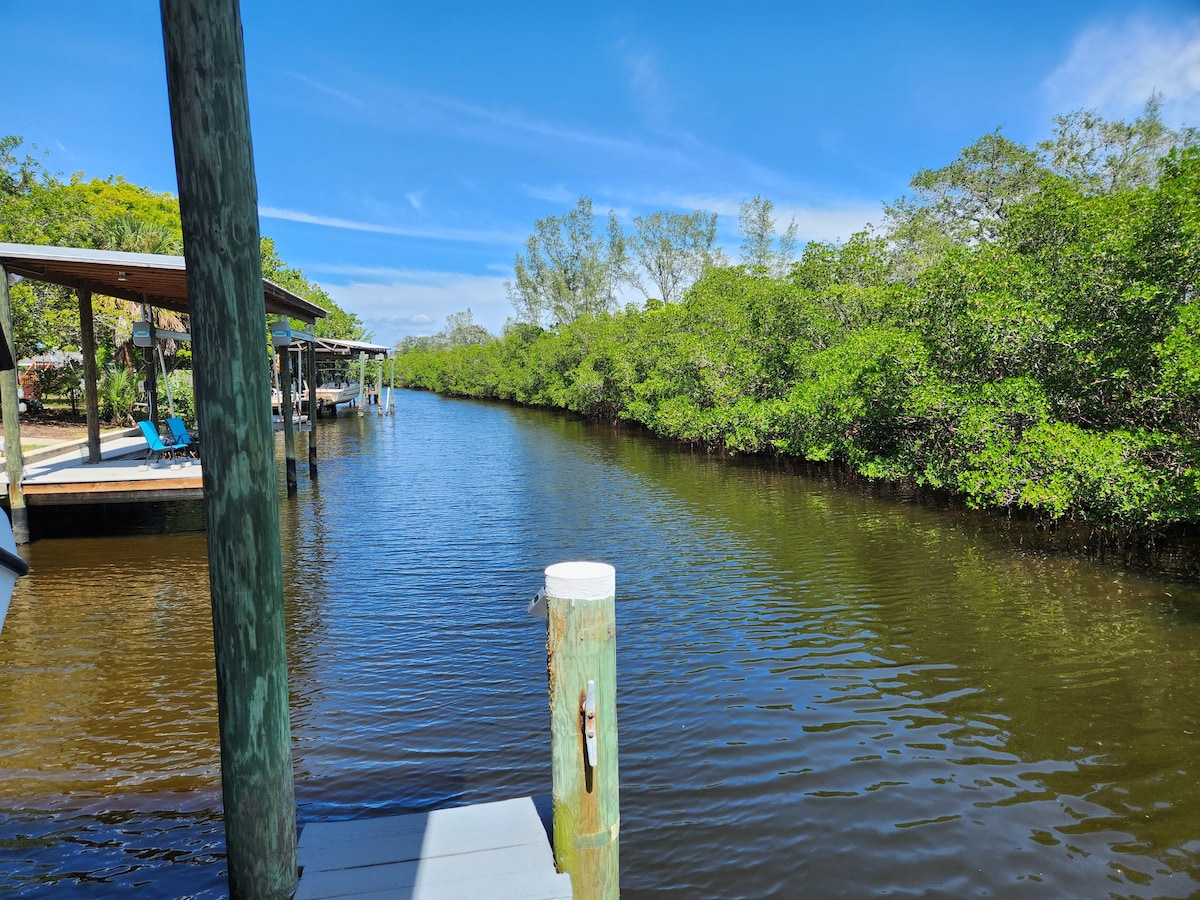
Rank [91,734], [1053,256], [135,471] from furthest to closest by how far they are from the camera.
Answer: [1053,256] → [135,471] → [91,734]

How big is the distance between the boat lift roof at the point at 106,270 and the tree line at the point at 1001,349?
10826 millimetres

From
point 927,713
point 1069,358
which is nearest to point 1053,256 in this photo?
point 1069,358

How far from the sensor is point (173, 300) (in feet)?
50.4

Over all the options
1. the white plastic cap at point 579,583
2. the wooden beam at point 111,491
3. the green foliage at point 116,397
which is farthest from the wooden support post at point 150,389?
the white plastic cap at point 579,583

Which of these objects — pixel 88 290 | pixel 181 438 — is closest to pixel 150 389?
pixel 181 438

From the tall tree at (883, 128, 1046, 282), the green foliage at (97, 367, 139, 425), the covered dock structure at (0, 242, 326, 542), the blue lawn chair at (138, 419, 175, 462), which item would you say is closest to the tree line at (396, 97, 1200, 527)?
the tall tree at (883, 128, 1046, 282)

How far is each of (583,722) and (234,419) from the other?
1.69m

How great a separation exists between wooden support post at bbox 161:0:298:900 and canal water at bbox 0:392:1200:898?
4.95 ft

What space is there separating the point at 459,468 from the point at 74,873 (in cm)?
1707

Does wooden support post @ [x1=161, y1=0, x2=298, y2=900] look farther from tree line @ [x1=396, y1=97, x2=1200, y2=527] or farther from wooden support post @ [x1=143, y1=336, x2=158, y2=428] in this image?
wooden support post @ [x1=143, y1=336, x2=158, y2=428]

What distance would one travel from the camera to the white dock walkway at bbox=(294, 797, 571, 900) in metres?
2.82

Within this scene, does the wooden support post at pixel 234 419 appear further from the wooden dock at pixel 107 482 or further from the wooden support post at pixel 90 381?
the wooden support post at pixel 90 381

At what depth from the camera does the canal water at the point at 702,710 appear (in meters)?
3.98

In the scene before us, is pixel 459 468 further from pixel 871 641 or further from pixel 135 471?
pixel 871 641
